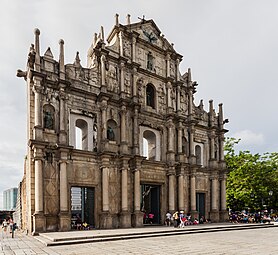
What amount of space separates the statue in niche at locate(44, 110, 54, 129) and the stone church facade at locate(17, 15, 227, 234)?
68 mm

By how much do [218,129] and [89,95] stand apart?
14.2 meters

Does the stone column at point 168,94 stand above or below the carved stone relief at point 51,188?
above

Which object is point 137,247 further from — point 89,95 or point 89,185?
point 89,95

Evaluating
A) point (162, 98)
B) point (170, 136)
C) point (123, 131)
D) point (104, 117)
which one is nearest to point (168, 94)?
point (162, 98)

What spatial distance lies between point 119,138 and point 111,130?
82cm

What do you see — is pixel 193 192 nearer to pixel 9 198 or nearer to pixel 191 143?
pixel 191 143

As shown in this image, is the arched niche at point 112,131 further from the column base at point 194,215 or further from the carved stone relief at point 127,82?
the column base at point 194,215

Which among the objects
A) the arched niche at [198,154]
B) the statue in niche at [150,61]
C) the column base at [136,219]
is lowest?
the column base at [136,219]

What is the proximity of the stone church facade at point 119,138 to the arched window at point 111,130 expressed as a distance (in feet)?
0.25

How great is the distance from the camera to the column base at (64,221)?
18.1 m

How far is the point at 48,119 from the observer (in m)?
19.4

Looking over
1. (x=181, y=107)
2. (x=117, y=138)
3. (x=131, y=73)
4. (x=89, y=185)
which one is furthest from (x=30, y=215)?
(x=181, y=107)

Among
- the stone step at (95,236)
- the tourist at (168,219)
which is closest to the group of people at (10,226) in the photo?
the stone step at (95,236)

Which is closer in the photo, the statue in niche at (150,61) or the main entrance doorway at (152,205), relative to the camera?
the main entrance doorway at (152,205)
